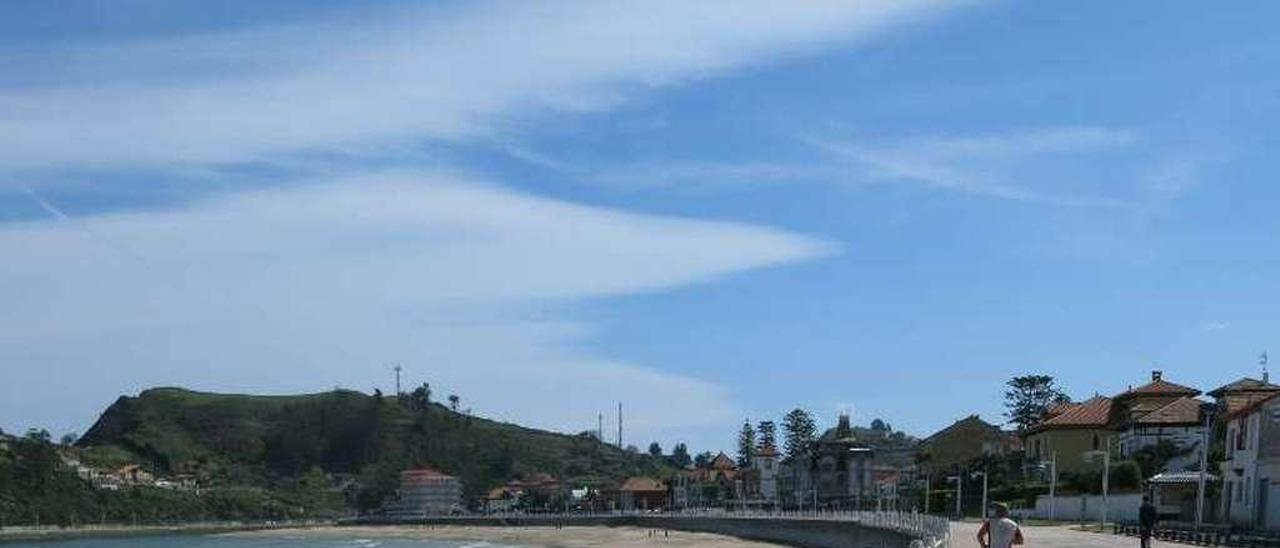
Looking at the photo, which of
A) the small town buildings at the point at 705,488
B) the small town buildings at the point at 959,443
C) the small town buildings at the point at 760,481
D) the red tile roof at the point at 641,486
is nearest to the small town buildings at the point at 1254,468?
the small town buildings at the point at 959,443

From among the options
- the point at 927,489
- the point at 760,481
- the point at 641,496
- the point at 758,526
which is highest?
the point at 927,489

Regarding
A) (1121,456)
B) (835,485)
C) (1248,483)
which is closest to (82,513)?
(835,485)

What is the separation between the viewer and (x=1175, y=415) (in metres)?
82.2

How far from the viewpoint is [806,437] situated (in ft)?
613

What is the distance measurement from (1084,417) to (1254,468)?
37.3 m

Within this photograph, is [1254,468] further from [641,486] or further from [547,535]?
[641,486]

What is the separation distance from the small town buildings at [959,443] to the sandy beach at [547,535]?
18657 mm

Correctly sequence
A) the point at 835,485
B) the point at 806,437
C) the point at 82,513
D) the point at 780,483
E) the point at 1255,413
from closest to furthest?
1. the point at 1255,413
2. the point at 835,485
3. the point at 780,483
4. the point at 806,437
5. the point at 82,513

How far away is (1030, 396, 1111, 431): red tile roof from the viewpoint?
307 ft

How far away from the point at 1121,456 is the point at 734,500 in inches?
3590

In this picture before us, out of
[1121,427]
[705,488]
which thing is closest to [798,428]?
[705,488]

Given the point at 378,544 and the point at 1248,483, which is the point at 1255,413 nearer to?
the point at 1248,483

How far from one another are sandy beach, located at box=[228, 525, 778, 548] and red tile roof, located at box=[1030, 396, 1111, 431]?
16418mm

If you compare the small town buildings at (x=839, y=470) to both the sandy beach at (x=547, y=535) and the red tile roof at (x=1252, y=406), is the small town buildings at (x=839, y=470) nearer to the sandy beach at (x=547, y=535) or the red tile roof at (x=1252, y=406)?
the sandy beach at (x=547, y=535)
